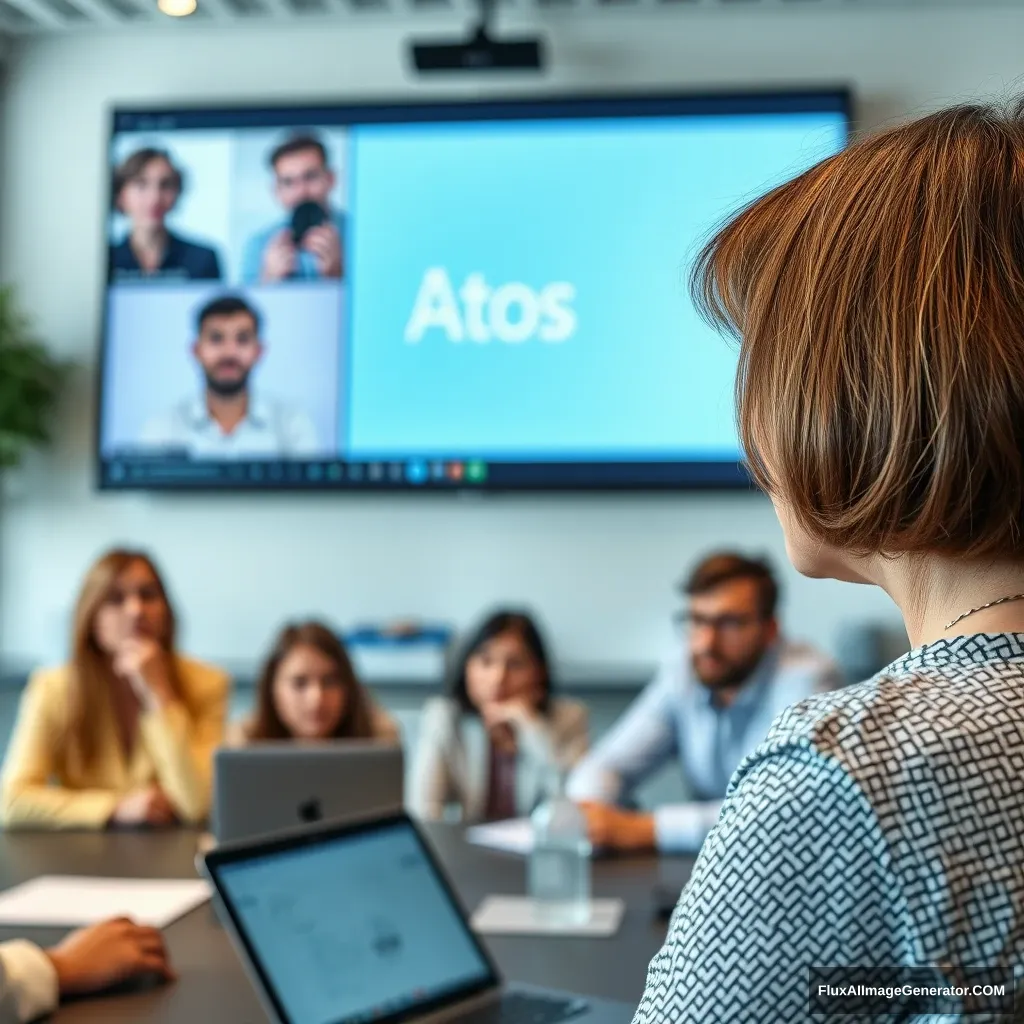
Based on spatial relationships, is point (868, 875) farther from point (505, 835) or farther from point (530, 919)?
point (505, 835)

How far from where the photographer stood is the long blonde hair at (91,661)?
3064 millimetres

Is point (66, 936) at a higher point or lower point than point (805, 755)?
lower

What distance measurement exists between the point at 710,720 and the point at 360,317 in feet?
6.19

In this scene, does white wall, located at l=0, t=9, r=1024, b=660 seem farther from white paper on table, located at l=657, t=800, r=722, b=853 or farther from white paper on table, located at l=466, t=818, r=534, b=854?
white paper on table, located at l=657, t=800, r=722, b=853

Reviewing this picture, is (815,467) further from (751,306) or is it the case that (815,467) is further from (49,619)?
(49,619)

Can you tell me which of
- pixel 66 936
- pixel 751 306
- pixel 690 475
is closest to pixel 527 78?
pixel 690 475

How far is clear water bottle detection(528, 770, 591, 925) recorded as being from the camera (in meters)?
1.89

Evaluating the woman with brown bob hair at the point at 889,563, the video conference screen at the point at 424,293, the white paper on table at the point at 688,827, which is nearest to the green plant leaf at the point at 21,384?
the video conference screen at the point at 424,293

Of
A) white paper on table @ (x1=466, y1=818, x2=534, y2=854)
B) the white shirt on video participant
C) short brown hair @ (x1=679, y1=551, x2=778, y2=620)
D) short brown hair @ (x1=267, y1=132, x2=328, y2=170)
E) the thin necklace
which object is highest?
short brown hair @ (x1=267, y1=132, x2=328, y2=170)

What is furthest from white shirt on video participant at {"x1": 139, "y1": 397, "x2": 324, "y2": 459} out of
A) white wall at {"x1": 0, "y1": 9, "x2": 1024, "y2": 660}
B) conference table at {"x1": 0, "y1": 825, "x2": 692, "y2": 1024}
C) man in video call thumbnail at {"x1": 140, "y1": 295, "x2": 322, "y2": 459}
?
conference table at {"x1": 0, "y1": 825, "x2": 692, "y2": 1024}

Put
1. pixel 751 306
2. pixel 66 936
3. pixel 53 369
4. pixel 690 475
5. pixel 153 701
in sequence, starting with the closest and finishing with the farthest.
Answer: pixel 751 306
pixel 66 936
pixel 153 701
pixel 690 475
pixel 53 369

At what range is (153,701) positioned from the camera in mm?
3078

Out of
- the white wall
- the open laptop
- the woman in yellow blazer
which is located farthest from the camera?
the white wall

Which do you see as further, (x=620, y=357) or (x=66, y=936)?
(x=620, y=357)
